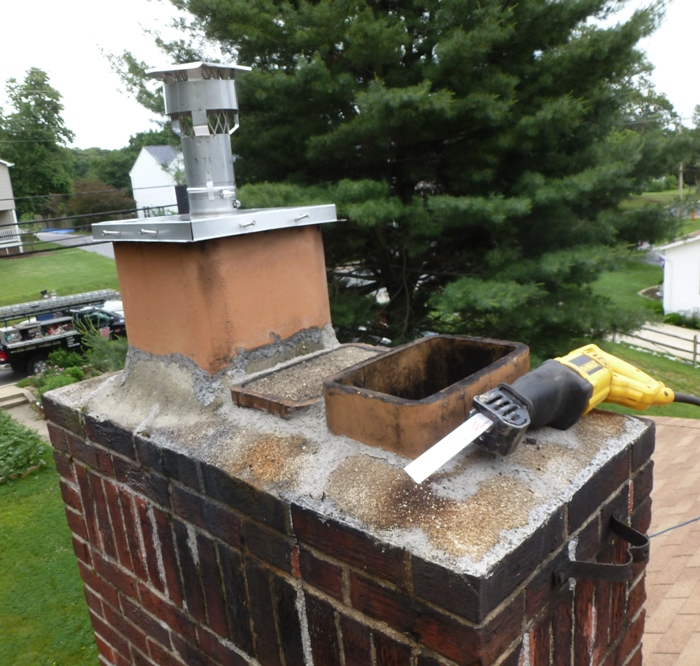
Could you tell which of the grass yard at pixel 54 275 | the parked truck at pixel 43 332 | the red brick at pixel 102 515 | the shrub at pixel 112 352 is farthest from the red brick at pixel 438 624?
the grass yard at pixel 54 275

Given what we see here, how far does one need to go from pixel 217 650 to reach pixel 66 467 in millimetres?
593

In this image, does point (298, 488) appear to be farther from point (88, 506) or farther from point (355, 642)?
point (88, 506)

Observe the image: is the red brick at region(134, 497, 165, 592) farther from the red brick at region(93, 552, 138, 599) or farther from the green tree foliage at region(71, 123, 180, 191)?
the green tree foliage at region(71, 123, 180, 191)

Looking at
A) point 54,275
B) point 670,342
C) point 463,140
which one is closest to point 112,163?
point 54,275

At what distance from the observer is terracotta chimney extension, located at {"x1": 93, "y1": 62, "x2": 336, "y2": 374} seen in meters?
1.24

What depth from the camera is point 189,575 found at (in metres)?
1.19

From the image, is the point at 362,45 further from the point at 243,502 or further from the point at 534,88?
the point at 243,502

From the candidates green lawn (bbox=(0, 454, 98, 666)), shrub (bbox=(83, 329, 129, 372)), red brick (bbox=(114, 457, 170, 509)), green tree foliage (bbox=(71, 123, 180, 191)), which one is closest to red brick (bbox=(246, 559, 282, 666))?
red brick (bbox=(114, 457, 170, 509))

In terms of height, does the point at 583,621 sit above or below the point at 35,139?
below

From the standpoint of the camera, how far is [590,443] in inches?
40.8

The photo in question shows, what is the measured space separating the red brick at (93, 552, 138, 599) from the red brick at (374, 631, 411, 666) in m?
0.70

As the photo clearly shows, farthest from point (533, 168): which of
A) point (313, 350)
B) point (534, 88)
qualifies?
point (313, 350)

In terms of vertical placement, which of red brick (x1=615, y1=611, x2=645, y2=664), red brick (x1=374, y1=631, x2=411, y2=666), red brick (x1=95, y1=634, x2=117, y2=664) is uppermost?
red brick (x1=374, y1=631, x2=411, y2=666)

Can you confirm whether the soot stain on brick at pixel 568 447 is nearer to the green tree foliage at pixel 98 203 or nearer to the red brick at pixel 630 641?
the red brick at pixel 630 641
